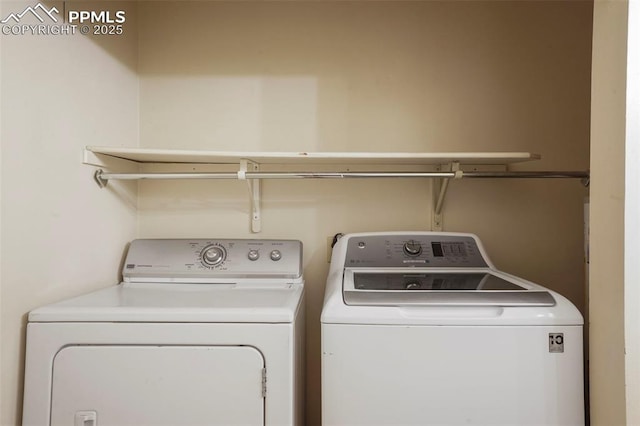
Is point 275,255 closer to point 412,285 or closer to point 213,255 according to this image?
→ point 213,255

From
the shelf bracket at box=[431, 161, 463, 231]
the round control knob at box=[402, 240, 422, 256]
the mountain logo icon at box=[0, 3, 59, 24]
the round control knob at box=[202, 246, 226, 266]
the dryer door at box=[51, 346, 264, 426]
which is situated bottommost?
the dryer door at box=[51, 346, 264, 426]

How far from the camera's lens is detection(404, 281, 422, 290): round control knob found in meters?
1.15

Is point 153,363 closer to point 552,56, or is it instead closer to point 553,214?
point 553,214

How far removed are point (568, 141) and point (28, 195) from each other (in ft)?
6.94

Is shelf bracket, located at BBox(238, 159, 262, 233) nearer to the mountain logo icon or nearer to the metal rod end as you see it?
the metal rod end

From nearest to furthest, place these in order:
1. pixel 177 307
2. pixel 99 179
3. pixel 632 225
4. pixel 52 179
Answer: pixel 632 225 → pixel 177 307 → pixel 52 179 → pixel 99 179

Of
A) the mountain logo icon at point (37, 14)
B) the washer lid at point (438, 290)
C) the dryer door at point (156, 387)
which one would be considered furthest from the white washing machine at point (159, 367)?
the mountain logo icon at point (37, 14)

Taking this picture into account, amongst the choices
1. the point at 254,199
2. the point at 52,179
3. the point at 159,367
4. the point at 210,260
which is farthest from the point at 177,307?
the point at 254,199

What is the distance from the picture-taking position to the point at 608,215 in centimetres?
97

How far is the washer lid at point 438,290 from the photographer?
3.34ft

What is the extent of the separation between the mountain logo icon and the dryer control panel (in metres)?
1.28

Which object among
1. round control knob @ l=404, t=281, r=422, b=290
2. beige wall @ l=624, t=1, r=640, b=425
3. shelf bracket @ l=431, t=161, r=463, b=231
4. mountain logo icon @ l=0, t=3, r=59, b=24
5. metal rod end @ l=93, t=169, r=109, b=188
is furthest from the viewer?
shelf bracket @ l=431, t=161, r=463, b=231

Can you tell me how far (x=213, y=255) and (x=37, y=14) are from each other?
3.15 feet

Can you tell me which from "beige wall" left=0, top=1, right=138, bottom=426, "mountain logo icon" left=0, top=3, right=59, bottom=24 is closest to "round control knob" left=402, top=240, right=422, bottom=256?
"beige wall" left=0, top=1, right=138, bottom=426
